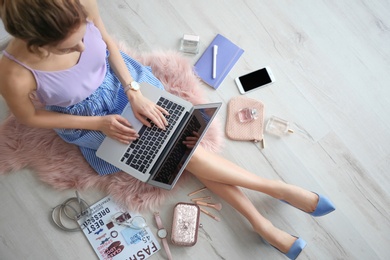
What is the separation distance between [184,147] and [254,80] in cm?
48

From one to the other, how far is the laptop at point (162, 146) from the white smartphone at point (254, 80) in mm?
325

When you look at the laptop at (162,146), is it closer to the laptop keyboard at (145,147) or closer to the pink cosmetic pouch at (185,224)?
the laptop keyboard at (145,147)

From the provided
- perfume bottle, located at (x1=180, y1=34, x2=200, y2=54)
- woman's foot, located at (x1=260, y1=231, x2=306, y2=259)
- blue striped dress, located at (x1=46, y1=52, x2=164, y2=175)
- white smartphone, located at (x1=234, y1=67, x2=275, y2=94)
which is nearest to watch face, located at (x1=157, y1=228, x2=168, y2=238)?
blue striped dress, located at (x1=46, y1=52, x2=164, y2=175)

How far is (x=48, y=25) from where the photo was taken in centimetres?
68

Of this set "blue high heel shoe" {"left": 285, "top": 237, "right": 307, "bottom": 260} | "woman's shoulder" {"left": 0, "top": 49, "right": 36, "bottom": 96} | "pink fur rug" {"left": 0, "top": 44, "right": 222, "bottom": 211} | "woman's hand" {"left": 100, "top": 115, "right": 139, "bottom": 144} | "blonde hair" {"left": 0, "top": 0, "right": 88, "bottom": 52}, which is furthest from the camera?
"pink fur rug" {"left": 0, "top": 44, "right": 222, "bottom": 211}

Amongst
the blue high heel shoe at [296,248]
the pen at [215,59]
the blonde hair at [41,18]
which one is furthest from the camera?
the pen at [215,59]

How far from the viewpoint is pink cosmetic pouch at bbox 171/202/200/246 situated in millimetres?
1265

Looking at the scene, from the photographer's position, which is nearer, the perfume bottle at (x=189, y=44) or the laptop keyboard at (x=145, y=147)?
the laptop keyboard at (x=145, y=147)

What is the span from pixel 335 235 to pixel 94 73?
106 cm

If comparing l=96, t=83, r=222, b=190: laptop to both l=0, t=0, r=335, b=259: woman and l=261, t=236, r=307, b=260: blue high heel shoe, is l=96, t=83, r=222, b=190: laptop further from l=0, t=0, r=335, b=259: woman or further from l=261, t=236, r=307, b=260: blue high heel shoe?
l=261, t=236, r=307, b=260: blue high heel shoe

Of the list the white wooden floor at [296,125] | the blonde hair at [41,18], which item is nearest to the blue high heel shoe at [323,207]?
the white wooden floor at [296,125]

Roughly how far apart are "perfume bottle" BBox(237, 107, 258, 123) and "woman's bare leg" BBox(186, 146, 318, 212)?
0.21 m

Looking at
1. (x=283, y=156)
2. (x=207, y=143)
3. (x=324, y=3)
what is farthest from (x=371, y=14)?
(x=207, y=143)

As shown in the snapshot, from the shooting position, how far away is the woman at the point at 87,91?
70 cm
